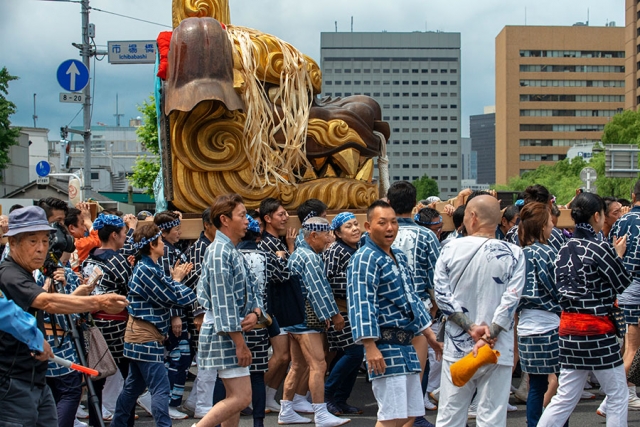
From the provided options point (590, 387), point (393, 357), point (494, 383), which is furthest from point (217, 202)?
point (590, 387)

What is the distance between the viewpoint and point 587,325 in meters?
5.93

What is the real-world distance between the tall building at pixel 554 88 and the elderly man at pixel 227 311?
109108 millimetres

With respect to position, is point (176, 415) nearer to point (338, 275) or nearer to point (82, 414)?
point (82, 414)

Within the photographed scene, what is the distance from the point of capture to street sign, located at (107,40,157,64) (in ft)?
59.5

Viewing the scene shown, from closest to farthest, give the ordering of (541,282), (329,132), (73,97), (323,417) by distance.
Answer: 1. (541,282)
2. (323,417)
3. (329,132)
4. (73,97)

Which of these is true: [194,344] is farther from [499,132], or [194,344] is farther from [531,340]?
[499,132]

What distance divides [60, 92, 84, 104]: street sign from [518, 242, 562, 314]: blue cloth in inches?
527

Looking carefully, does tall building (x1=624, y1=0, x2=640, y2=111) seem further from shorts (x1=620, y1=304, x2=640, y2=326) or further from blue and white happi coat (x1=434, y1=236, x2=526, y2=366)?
blue and white happi coat (x1=434, y1=236, x2=526, y2=366)

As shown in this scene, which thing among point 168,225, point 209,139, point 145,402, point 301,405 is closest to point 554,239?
point 301,405

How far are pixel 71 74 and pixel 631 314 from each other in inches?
484

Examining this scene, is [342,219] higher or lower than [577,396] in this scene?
higher

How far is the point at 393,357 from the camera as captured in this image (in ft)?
17.6

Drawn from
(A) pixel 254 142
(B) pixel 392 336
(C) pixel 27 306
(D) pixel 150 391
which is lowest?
(D) pixel 150 391

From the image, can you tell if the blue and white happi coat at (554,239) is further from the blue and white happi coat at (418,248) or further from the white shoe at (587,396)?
the white shoe at (587,396)
